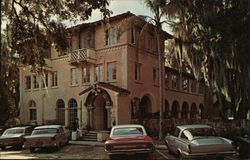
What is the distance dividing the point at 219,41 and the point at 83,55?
1259 centimetres

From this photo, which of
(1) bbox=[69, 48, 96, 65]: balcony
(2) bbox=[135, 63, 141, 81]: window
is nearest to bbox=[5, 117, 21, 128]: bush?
(1) bbox=[69, 48, 96, 65]: balcony

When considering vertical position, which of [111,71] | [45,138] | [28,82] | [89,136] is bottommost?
[89,136]

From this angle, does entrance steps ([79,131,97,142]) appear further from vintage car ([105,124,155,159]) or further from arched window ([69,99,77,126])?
vintage car ([105,124,155,159])

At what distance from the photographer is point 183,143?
12039 millimetres

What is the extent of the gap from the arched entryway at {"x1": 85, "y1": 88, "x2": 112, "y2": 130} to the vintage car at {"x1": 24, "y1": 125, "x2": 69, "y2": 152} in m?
6.97

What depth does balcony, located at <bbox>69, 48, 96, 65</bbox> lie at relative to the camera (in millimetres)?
26797

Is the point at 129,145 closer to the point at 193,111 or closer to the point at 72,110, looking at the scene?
the point at 72,110

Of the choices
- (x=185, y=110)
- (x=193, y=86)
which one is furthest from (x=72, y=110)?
(x=193, y=86)

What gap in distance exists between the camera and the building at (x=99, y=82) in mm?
25562

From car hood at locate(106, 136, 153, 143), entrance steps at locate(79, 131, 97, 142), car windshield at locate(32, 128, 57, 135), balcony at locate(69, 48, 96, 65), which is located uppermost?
balcony at locate(69, 48, 96, 65)

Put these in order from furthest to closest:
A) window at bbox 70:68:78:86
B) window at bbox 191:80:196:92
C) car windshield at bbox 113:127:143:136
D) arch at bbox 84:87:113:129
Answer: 1. window at bbox 191:80:196:92
2. window at bbox 70:68:78:86
3. arch at bbox 84:87:113:129
4. car windshield at bbox 113:127:143:136

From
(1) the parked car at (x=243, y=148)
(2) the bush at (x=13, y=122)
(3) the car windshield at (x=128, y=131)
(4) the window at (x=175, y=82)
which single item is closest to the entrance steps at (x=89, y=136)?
(3) the car windshield at (x=128, y=131)

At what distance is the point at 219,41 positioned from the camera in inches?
750

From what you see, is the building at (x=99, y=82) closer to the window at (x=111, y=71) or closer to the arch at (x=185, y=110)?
the window at (x=111, y=71)
